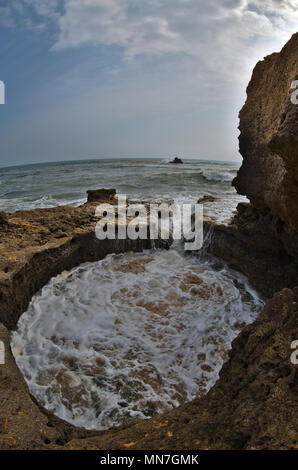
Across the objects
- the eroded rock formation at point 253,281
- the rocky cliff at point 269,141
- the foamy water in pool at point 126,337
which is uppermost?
the rocky cliff at point 269,141

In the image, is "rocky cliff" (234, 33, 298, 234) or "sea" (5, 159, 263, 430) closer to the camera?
"sea" (5, 159, 263, 430)

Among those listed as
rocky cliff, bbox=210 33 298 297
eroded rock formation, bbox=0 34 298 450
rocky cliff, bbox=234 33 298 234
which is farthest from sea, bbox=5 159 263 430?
rocky cliff, bbox=234 33 298 234

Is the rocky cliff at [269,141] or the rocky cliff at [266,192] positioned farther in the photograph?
the rocky cliff at [266,192]

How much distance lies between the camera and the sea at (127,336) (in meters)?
2.38

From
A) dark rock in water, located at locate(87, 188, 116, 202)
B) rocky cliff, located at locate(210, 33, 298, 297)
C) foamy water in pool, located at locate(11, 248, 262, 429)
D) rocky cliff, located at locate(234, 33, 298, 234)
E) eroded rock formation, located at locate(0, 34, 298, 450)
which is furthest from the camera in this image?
dark rock in water, located at locate(87, 188, 116, 202)

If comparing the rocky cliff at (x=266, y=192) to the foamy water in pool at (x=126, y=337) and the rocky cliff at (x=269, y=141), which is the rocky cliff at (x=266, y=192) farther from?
the foamy water in pool at (x=126, y=337)

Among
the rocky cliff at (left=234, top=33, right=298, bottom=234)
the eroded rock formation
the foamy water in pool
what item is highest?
the rocky cliff at (left=234, top=33, right=298, bottom=234)

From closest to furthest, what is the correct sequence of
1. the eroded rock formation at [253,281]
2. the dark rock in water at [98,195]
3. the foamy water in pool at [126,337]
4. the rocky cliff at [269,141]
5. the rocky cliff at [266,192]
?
the eroded rock formation at [253,281] < the foamy water in pool at [126,337] < the rocky cliff at [269,141] < the rocky cliff at [266,192] < the dark rock in water at [98,195]

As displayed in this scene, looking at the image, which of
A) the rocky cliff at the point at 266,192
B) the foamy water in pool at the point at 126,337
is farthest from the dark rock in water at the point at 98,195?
the rocky cliff at the point at 266,192

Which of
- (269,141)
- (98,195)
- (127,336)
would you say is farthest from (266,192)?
(98,195)

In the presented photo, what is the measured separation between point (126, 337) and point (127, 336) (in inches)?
0.8

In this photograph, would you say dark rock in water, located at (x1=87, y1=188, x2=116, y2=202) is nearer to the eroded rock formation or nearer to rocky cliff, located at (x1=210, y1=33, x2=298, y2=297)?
the eroded rock formation

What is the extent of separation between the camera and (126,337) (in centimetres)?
314

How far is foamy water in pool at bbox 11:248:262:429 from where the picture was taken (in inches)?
93.9
